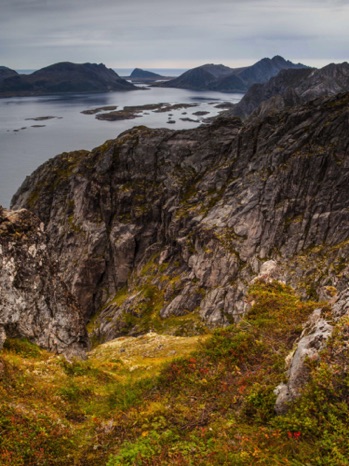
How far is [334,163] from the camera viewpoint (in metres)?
72.2

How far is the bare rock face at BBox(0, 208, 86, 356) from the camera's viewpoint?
84.2 ft

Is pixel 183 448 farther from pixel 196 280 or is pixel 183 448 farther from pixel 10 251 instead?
pixel 196 280

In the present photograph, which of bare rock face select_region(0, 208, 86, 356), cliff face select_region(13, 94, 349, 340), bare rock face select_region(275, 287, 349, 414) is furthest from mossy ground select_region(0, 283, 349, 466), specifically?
cliff face select_region(13, 94, 349, 340)

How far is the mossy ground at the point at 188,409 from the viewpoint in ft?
39.3

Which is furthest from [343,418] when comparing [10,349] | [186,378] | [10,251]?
[10,251]

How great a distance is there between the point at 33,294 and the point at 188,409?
17.4 metres

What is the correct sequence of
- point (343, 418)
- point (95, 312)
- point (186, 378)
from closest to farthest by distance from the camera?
point (343, 418), point (186, 378), point (95, 312)

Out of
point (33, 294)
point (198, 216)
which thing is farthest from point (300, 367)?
point (198, 216)

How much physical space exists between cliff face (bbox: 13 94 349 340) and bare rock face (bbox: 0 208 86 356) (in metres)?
38.2

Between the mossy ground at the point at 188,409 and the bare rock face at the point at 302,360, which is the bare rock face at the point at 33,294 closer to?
the mossy ground at the point at 188,409

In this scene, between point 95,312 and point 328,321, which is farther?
point 95,312

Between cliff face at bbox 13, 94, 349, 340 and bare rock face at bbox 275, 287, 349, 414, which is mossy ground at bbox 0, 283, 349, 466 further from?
cliff face at bbox 13, 94, 349, 340

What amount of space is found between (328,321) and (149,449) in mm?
9181

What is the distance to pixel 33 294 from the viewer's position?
28.0 m
